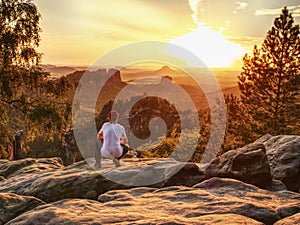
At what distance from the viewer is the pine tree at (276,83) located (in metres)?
35.9

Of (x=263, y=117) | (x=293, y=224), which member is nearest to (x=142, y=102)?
(x=263, y=117)

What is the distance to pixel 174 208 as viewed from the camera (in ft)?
21.8

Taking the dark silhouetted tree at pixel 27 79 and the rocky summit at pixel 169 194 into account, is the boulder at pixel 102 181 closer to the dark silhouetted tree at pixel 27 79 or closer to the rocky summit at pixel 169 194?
the rocky summit at pixel 169 194

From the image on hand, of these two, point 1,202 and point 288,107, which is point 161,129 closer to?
point 288,107

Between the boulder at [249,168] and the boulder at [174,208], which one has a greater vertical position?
the boulder at [249,168]

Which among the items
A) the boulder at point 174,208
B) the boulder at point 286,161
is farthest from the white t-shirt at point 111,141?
the boulder at point 286,161

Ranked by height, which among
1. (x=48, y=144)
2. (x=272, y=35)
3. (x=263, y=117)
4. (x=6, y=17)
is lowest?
(x=48, y=144)

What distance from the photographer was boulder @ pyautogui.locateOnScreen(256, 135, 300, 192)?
1114 centimetres

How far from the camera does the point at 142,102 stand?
64938 mm

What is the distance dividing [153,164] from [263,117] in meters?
28.3

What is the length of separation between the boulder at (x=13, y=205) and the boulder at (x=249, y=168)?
4812 millimetres

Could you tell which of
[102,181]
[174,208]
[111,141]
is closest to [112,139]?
[111,141]

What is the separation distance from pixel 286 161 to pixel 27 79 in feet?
45.6

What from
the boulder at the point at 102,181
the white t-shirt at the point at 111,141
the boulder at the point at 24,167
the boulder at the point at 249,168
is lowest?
the boulder at the point at 24,167
